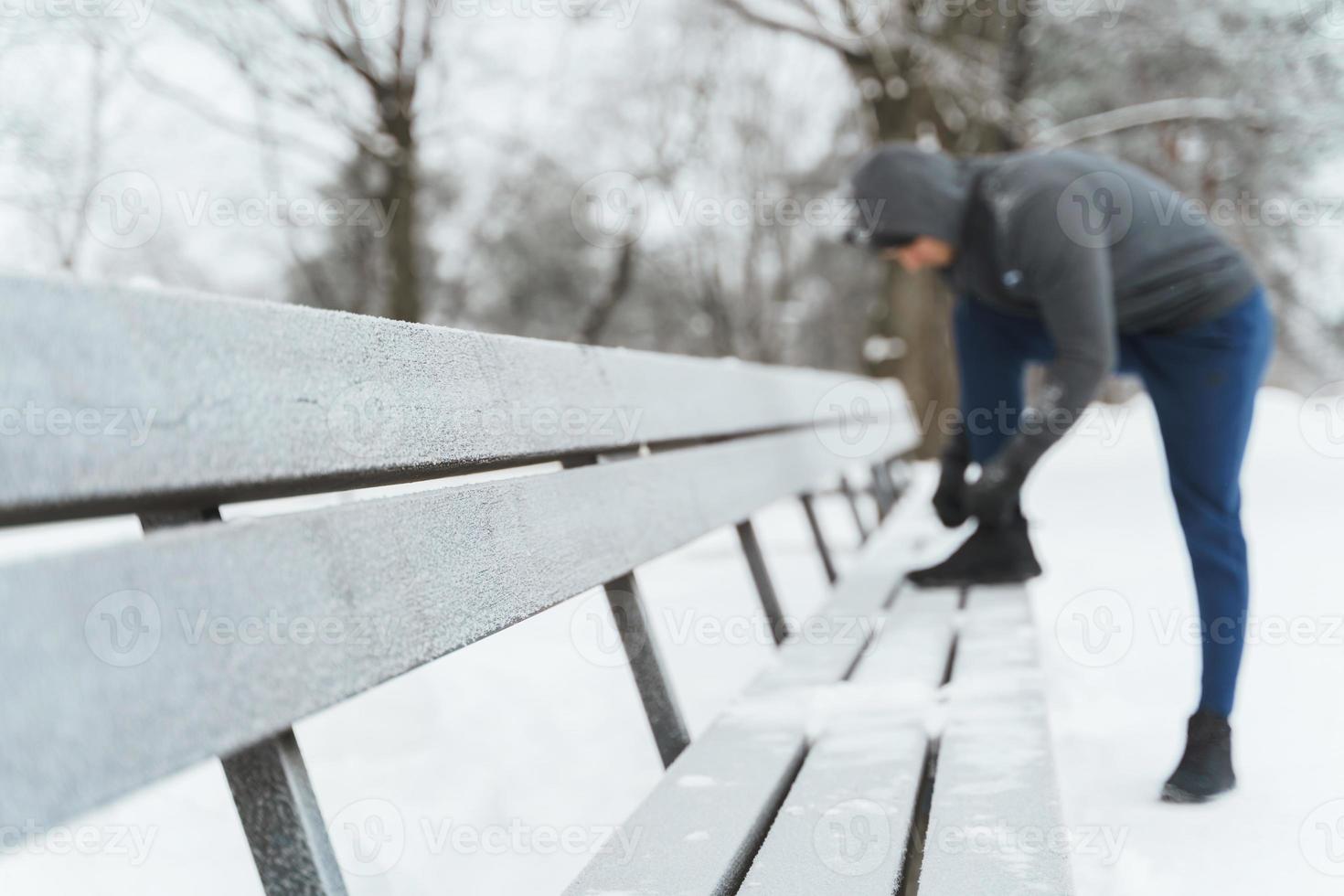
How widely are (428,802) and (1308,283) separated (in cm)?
1614

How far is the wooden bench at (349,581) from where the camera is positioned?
71 centimetres

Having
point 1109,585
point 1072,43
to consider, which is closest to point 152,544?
point 1109,585

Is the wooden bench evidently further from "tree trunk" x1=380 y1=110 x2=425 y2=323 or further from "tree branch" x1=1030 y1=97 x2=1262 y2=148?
"tree branch" x1=1030 y1=97 x2=1262 y2=148
